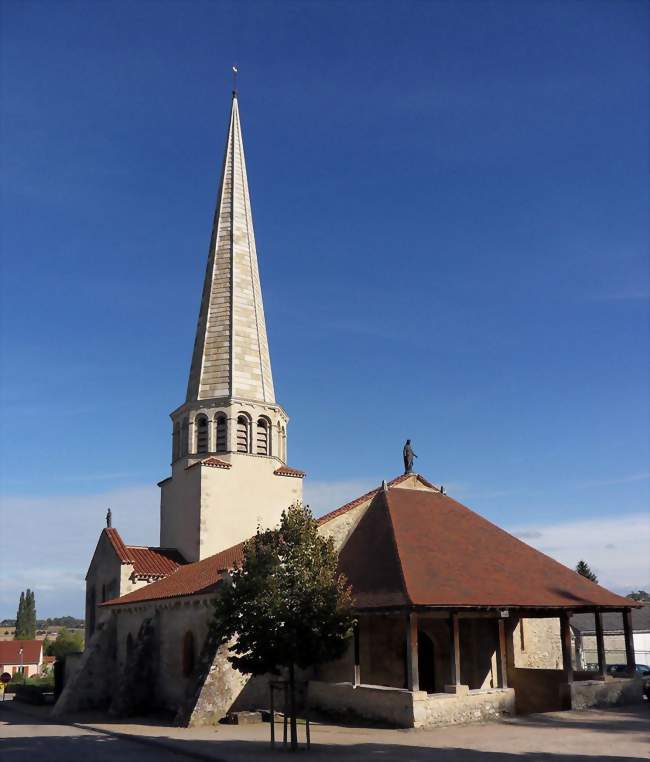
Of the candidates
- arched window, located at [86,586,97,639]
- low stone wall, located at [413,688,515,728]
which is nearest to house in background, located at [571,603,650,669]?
arched window, located at [86,586,97,639]

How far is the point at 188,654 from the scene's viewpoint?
27.2 meters

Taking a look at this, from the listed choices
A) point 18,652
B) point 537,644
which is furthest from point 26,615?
point 537,644

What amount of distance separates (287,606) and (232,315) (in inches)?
860

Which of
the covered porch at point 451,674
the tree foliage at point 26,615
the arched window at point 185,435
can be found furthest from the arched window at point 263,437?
the tree foliage at point 26,615

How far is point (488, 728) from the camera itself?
20.1 meters

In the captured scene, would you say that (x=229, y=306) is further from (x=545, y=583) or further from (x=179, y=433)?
(x=545, y=583)

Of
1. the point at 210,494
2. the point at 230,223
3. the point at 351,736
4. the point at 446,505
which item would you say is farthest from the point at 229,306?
the point at 351,736

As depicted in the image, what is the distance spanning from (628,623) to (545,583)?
375 cm

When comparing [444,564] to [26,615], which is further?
[26,615]

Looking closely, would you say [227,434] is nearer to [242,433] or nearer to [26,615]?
[242,433]

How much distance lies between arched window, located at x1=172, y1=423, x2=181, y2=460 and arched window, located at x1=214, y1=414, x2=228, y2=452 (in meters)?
2.50

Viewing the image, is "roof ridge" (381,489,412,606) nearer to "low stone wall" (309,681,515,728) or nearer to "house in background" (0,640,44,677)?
"low stone wall" (309,681,515,728)

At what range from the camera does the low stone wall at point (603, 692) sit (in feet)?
76.5

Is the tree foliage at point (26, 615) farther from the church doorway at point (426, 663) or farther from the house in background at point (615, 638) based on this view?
the church doorway at point (426, 663)
